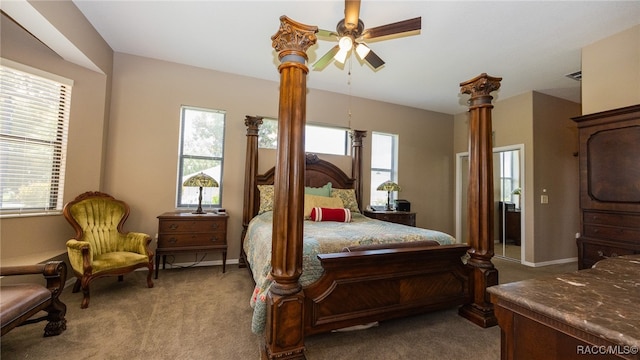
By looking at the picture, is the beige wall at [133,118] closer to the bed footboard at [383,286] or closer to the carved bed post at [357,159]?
the carved bed post at [357,159]

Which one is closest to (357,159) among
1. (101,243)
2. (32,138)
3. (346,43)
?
(346,43)

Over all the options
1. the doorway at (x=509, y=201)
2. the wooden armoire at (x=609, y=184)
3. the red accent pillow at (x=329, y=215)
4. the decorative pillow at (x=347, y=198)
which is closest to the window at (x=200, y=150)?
the red accent pillow at (x=329, y=215)

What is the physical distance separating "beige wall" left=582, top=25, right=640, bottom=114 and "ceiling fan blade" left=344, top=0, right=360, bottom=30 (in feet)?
9.83

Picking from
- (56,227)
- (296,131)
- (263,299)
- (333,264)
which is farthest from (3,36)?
(333,264)

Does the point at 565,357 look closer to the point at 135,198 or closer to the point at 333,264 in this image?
the point at 333,264

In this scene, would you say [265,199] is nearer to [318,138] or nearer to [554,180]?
[318,138]

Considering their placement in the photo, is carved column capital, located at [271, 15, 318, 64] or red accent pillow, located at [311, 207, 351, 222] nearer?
carved column capital, located at [271, 15, 318, 64]

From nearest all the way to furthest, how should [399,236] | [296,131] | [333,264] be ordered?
1. [296,131]
2. [333,264]
3. [399,236]

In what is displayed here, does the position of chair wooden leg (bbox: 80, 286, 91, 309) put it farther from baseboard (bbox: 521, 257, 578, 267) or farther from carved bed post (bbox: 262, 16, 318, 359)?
baseboard (bbox: 521, 257, 578, 267)

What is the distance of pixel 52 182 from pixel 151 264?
1.45 m

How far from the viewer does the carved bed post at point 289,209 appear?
5.36 feet

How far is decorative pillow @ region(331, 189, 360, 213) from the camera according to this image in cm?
402

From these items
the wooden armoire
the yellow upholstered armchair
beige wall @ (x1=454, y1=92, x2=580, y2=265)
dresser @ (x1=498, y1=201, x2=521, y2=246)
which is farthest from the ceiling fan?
dresser @ (x1=498, y1=201, x2=521, y2=246)

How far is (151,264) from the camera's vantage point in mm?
2877
